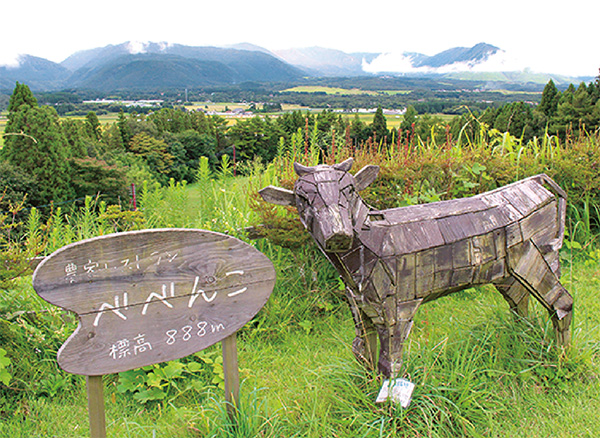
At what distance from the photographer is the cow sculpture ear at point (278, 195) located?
215 centimetres

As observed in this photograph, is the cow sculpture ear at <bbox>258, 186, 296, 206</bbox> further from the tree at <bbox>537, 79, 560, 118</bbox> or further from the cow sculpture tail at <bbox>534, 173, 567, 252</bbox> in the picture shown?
the tree at <bbox>537, 79, 560, 118</bbox>

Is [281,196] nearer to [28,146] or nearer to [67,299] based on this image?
[67,299]

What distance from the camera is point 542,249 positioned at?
8.67ft

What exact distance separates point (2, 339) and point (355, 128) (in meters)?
8.84

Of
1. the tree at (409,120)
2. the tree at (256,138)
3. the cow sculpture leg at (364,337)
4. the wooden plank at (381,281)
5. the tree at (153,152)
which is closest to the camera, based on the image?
A: the wooden plank at (381,281)

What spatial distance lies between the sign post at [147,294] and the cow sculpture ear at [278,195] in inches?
13.0

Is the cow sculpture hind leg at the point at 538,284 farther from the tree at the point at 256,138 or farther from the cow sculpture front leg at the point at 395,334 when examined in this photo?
the tree at the point at 256,138

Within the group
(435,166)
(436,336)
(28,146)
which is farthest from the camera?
(28,146)

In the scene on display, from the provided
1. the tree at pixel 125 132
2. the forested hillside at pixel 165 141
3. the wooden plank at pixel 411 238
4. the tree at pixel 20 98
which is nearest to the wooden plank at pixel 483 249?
the wooden plank at pixel 411 238

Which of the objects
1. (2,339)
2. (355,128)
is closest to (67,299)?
(2,339)

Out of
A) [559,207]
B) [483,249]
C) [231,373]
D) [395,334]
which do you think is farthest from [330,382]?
[559,207]

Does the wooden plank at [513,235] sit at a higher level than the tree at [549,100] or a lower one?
lower

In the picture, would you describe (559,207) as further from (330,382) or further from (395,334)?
(330,382)

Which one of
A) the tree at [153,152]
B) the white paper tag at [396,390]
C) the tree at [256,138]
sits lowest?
the tree at [153,152]
